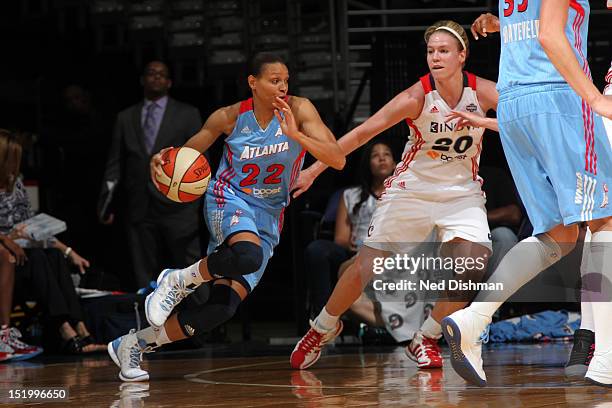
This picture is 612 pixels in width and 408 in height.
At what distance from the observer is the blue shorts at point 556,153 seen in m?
3.99

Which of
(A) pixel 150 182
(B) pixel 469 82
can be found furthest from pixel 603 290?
(A) pixel 150 182

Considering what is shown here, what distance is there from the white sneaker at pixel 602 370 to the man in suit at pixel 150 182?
446 centimetres

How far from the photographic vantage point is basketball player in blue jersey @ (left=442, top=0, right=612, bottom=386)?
3.97m

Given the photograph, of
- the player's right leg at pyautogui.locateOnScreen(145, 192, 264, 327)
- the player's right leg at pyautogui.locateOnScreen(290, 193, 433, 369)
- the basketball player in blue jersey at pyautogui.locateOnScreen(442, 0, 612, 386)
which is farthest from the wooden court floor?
the player's right leg at pyautogui.locateOnScreen(145, 192, 264, 327)

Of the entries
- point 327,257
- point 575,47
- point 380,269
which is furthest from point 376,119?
point 327,257

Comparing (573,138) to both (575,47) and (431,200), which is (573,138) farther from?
(431,200)

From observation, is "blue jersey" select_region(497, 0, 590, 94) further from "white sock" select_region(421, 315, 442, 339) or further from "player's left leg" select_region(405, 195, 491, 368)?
"white sock" select_region(421, 315, 442, 339)

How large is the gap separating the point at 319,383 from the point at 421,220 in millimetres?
1164

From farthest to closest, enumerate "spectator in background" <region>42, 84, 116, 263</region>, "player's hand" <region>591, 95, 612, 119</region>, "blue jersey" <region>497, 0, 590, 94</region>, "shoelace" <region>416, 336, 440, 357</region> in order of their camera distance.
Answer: "spectator in background" <region>42, 84, 116, 263</region>
"shoelace" <region>416, 336, 440, 357</region>
"blue jersey" <region>497, 0, 590, 94</region>
"player's hand" <region>591, 95, 612, 119</region>

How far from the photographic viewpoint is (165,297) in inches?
202

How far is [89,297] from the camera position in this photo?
25.2 feet

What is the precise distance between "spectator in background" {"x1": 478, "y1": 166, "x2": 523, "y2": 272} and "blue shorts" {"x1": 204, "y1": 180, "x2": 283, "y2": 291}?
2348mm

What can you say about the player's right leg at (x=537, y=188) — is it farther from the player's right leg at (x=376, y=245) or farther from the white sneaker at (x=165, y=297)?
the white sneaker at (x=165, y=297)

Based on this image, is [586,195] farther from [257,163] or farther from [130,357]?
[130,357]
